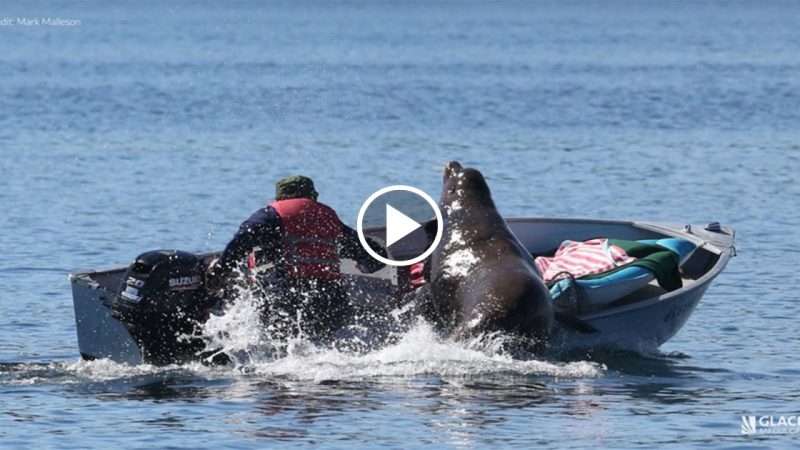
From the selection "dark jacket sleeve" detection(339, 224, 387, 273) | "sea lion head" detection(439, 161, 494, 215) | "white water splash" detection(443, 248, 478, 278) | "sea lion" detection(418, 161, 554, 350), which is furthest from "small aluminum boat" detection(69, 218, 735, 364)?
"sea lion head" detection(439, 161, 494, 215)

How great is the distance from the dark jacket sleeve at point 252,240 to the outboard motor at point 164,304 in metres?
0.32

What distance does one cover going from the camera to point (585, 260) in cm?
1698

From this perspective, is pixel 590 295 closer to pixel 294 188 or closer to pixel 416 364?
pixel 416 364

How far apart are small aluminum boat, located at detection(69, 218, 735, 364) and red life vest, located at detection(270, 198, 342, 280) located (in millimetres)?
956

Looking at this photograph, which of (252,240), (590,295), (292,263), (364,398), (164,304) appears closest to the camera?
(364,398)

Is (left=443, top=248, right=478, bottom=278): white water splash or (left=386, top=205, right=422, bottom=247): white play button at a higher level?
(left=386, top=205, right=422, bottom=247): white play button

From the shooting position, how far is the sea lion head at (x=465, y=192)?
1617 centimetres

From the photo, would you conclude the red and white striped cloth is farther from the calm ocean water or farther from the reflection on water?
the reflection on water

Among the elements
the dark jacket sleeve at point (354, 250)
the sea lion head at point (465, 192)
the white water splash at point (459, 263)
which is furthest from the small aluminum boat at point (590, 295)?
the sea lion head at point (465, 192)

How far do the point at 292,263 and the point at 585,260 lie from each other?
12.7 ft

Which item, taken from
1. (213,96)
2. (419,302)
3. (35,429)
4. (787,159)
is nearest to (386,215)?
(419,302)

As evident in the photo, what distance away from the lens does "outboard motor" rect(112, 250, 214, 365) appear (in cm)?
1420

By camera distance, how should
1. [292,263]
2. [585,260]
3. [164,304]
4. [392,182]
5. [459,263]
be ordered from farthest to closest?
[392,182], [585,260], [459,263], [292,263], [164,304]

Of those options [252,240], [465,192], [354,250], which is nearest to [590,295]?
[465,192]
